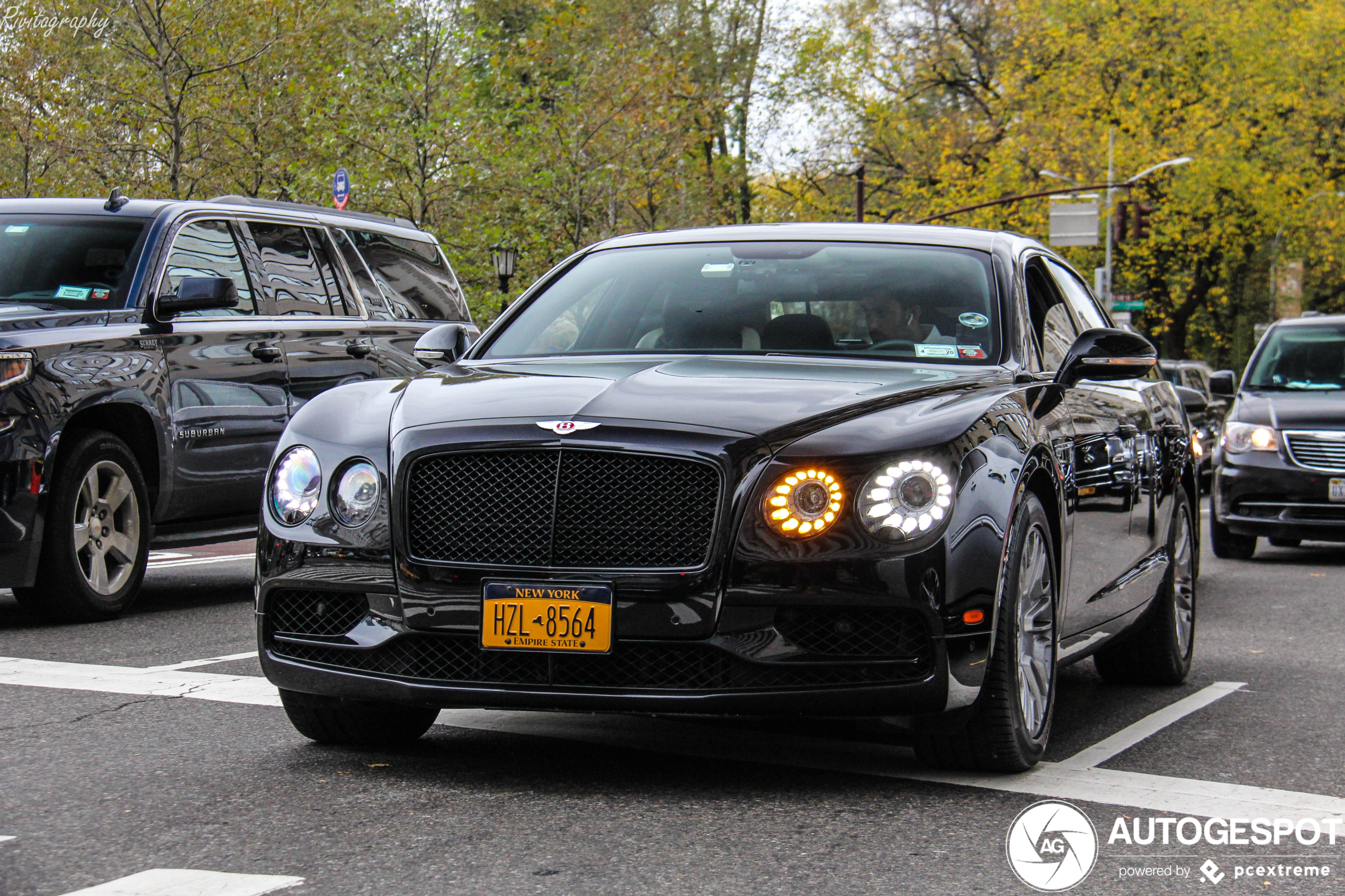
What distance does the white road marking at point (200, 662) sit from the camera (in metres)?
6.60

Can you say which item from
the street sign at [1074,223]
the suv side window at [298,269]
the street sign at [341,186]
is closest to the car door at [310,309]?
the suv side window at [298,269]

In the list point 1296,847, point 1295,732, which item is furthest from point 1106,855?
point 1295,732

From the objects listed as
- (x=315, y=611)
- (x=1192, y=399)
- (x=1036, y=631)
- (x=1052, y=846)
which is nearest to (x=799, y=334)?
(x=1036, y=631)

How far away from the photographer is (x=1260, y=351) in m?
14.2

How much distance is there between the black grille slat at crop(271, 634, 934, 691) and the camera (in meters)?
4.32

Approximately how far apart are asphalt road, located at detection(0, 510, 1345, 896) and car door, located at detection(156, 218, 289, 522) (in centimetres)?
233

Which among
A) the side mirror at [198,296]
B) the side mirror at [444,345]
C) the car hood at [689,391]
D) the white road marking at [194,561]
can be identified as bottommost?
the white road marking at [194,561]

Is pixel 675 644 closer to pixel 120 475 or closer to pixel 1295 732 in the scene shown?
pixel 1295 732

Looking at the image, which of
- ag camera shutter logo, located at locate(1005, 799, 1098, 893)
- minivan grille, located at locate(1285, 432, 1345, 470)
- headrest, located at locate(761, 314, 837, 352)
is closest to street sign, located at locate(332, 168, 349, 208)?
minivan grille, located at locate(1285, 432, 1345, 470)

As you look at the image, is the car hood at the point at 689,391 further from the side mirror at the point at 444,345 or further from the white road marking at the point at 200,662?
the white road marking at the point at 200,662

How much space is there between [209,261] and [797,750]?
527cm

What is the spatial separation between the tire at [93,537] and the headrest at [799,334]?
3.86 metres

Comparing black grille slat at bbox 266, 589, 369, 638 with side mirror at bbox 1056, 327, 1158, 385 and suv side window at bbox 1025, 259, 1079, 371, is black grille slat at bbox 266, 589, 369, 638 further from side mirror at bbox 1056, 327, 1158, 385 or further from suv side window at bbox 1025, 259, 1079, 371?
suv side window at bbox 1025, 259, 1079, 371

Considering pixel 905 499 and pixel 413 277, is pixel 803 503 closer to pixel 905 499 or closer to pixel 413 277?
pixel 905 499
